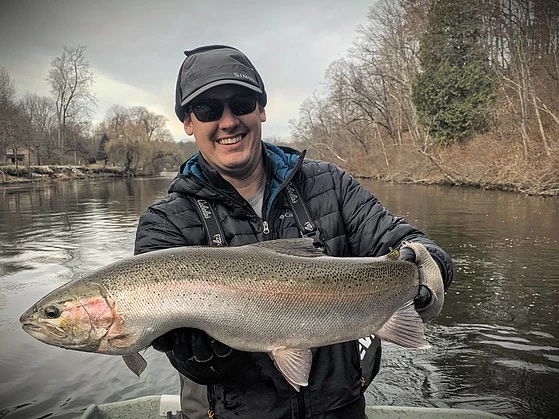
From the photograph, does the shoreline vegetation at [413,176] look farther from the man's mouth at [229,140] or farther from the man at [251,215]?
the man's mouth at [229,140]

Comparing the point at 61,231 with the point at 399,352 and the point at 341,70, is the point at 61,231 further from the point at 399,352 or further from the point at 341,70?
the point at 341,70

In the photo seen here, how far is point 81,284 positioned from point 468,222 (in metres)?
15.4

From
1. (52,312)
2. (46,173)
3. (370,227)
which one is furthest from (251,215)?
(46,173)

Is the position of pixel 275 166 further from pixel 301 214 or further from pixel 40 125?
pixel 40 125

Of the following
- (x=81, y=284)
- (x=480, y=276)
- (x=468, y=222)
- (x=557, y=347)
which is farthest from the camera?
(x=468, y=222)

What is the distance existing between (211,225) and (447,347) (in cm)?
517

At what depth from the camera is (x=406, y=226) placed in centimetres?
284

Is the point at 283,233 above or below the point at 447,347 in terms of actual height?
above

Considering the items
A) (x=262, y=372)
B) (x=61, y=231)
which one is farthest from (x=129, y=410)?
(x=61, y=231)

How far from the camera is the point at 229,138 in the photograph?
2793 mm

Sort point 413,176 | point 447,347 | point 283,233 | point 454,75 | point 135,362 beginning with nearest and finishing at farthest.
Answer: point 135,362 < point 283,233 < point 447,347 < point 454,75 < point 413,176

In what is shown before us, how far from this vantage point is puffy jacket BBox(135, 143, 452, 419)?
2.45 m

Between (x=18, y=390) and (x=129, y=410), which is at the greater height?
(x=129, y=410)

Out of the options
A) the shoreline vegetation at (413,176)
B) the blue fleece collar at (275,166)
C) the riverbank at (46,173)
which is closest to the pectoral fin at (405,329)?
the blue fleece collar at (275,166)
